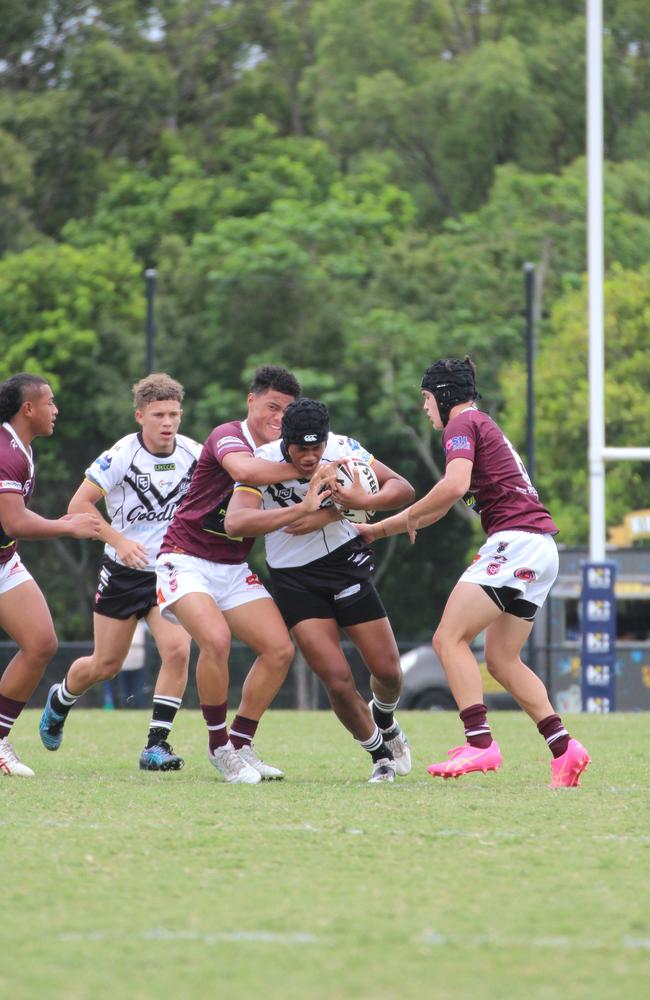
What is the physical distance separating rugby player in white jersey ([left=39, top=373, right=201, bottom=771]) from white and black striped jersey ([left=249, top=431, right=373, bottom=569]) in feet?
3.22

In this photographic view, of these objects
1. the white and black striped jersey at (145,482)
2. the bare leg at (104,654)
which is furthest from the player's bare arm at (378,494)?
the bare leg at (104,654)

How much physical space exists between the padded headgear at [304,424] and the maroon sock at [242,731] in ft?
5.23

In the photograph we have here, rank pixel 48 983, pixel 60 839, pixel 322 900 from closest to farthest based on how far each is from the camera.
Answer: pixel 48 983 → pixel 322 900 → pixel 60 839

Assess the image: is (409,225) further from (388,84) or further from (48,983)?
(48,983)

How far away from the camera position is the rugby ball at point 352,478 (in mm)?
8055

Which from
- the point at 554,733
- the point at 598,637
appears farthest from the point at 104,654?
the point at 598,637

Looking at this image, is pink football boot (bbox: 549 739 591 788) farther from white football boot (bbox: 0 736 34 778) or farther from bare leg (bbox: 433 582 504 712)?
white football boot (bbox: 0 736 34 778)

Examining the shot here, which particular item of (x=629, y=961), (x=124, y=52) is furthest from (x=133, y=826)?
(x=124, y=52)

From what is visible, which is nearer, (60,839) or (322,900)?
(322,900)

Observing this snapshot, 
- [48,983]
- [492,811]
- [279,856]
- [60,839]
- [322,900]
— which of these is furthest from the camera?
[492,811]

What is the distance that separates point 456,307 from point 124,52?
39.1 ft

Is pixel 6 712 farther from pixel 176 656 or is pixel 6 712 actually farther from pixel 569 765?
pixel 569 765

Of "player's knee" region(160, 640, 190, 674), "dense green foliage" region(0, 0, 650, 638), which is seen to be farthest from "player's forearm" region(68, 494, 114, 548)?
"dense green foliage" region(0, 0, 650, 638)

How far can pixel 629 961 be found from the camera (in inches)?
172
